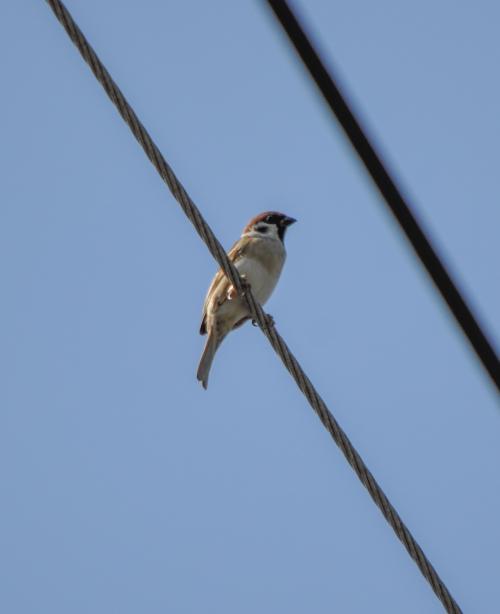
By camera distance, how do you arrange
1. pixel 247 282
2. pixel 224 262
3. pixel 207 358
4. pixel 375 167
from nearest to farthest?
pixel 375 167 < pixel 224 262 < pixel 247 282 < pixel 207 358

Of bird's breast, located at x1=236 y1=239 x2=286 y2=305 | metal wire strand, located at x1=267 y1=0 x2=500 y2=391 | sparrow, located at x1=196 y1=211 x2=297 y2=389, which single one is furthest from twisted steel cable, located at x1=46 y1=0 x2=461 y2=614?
bird's breast, located at x1=236 y1=239 x2=286 y2=305

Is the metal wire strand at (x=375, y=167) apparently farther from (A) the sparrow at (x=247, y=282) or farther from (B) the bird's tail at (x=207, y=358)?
(B) the bird's tail at (x=207, y=358)

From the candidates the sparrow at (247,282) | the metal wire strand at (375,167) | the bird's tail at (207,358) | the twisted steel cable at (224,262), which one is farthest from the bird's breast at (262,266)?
the metal wire strand at (375,167)

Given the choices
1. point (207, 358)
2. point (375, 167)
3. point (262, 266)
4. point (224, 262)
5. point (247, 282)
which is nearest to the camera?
point (375, 167)

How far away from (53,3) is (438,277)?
5.25 ft

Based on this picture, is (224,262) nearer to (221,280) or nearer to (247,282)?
(247,282)

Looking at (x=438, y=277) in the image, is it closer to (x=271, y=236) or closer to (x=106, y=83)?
(x=106, y=83)

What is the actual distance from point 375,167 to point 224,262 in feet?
8.81

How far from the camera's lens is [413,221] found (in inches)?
47.2

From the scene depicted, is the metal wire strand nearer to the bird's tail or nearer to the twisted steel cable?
the twisted steel cable

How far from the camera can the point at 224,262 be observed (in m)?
3.87

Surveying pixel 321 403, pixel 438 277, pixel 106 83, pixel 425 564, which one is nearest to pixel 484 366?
pixel 438 277

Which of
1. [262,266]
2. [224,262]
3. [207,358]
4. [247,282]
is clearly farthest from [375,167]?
[262,266]

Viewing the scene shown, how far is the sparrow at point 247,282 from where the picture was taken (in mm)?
6586
